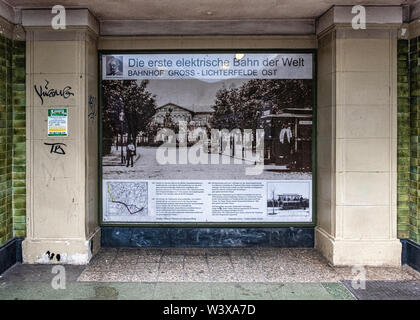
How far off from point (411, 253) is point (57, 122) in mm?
5533

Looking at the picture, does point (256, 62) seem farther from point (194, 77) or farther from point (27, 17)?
point (27, 17)

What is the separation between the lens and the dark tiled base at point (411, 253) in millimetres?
5738

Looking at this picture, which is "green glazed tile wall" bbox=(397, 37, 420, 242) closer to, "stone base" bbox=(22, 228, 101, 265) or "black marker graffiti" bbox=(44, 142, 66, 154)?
"stone base" bbox=(22, 228, 101, 265)

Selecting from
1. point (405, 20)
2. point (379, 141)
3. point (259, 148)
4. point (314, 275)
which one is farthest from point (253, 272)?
point (405, 20)

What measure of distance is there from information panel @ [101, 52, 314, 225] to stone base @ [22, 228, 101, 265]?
869mm

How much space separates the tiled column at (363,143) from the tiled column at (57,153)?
12.1 feet

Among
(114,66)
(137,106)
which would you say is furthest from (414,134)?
(114,66)

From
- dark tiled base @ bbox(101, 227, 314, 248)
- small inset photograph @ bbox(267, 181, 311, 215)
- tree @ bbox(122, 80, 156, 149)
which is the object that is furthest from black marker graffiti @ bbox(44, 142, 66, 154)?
small inset photograph @ bbox(267, 181, 311, 215)

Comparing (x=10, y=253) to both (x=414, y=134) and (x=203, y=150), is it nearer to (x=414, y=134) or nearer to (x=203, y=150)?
(x=203, y=150)

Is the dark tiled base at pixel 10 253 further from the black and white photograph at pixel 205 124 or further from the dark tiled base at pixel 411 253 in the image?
the dark tiled base at pixel 411 253

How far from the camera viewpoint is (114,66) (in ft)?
21.8

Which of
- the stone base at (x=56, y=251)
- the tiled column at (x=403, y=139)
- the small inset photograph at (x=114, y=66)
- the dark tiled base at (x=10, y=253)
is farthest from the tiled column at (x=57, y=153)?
the tiled column at (x=403, y=139)
